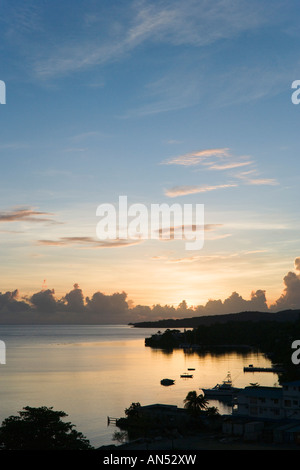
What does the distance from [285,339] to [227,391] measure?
9757 cm

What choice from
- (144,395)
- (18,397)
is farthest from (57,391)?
(144,395)

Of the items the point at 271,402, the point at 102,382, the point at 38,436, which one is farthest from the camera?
the point at 102,382

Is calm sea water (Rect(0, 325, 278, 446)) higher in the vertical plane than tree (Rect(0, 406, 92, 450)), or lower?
lower

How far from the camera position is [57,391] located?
109500 millimetres

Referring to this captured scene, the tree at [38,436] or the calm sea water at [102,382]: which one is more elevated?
the tree at [38,436]

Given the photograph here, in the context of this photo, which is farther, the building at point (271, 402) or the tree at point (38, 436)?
the building at point (271, 402)

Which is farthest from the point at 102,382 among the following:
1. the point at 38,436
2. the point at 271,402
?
the point at 38,436

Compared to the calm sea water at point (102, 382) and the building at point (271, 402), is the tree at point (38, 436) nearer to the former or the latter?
the calm sea water at point (102, 382)

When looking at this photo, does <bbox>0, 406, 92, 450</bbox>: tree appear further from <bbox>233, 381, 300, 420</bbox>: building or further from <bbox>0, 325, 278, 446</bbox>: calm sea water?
<bbox>233, 381, 300, 420</bbox>: building

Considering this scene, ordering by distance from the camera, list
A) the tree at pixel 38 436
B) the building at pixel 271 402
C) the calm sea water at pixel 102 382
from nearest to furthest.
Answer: the tree at pixel 38 436
the building at pixel 271 402
the calm sea water at pixel 102 382

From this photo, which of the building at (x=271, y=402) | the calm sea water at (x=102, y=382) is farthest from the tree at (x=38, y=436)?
the building at (x=271, y=402)

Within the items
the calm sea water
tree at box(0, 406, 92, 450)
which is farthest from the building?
tree at box(0, 406, 92, 450)

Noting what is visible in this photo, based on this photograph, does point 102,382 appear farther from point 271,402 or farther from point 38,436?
point 38,436
